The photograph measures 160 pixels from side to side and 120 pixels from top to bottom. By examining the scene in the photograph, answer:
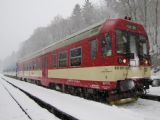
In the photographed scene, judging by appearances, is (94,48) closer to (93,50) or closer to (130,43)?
(93,50)

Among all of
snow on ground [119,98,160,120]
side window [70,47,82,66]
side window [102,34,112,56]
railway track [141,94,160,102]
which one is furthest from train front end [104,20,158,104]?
side window [70,47,82,66]

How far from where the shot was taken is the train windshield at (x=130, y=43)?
986 centimetres

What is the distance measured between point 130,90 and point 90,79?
75.0 inches

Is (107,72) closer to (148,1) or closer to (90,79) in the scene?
(90,79)

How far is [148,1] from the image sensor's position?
39.9 metres

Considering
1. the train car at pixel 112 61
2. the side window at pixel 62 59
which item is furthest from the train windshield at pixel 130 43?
the side window at pixel 62 59

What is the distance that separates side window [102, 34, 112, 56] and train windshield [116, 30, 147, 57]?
11.9 inches

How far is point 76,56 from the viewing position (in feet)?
42.1

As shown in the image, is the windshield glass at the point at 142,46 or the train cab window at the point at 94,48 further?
the windshield glass at the point at 142,46

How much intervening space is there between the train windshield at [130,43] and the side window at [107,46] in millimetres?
303

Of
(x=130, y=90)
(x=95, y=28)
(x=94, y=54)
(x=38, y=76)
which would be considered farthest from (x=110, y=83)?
(x=38, y=76)

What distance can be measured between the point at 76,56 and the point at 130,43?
11.2 ft

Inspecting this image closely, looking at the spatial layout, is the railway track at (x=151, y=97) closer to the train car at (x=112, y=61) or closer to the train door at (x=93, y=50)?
the train car at (x=112, y=61)

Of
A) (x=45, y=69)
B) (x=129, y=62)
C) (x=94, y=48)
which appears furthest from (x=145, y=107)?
(x=45, y=69)
